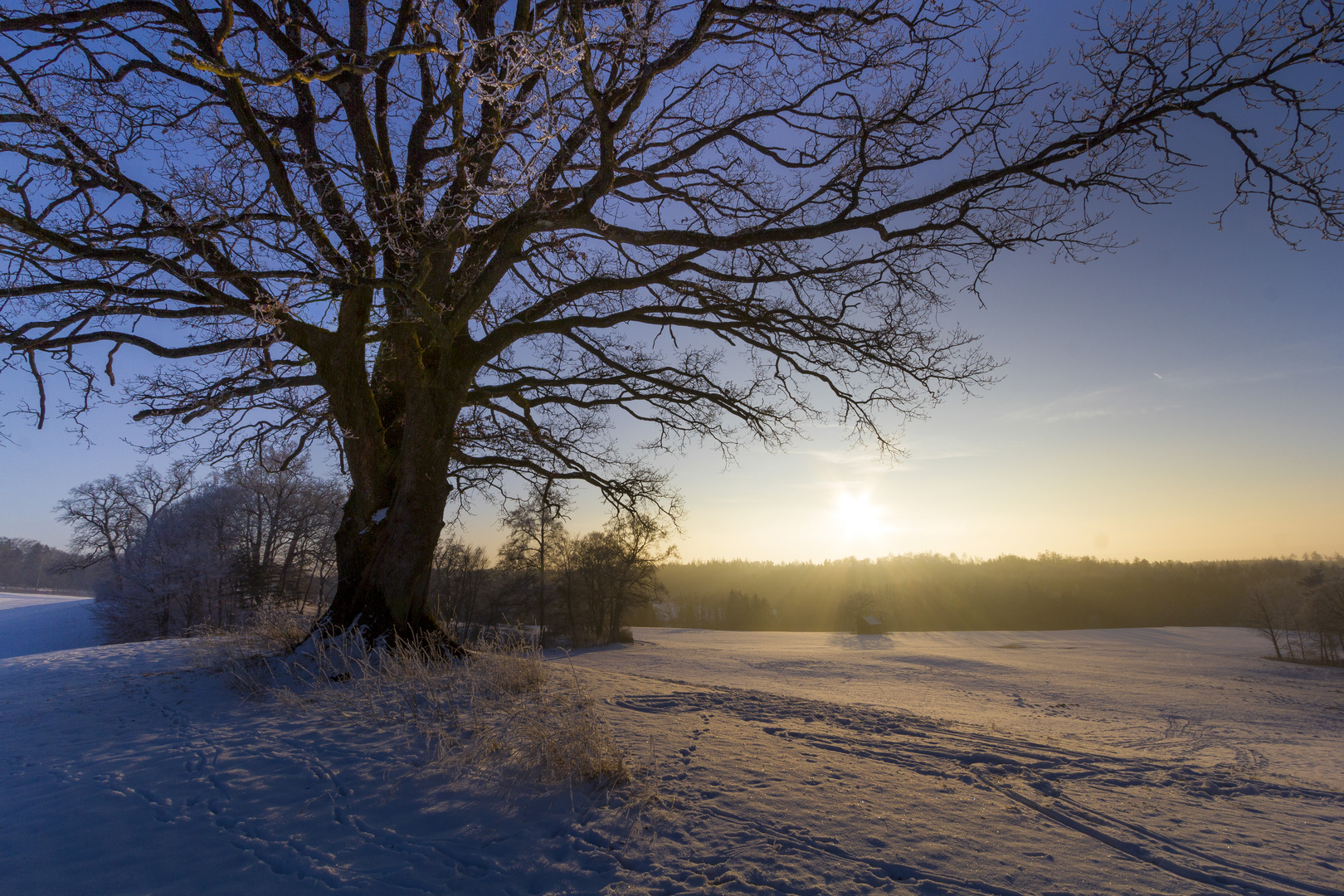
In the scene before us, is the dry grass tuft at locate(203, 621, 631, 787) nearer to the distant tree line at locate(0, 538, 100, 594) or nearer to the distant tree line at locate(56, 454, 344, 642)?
the distant tree line at locate(56, 454, 344, 642)

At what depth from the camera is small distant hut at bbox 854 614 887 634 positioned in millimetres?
52625

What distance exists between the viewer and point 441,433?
772 centimetres

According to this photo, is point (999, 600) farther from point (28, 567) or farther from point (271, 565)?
point (28, 567)

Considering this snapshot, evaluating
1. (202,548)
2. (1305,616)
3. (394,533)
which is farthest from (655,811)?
(1305,616)

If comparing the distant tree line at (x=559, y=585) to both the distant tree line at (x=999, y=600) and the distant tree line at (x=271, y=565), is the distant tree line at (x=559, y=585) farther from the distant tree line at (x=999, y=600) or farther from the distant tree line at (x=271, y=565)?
the distant tree line at (x=999, y=600)

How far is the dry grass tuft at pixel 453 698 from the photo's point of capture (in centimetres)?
374

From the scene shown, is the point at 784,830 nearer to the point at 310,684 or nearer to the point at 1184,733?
the point at 310,684

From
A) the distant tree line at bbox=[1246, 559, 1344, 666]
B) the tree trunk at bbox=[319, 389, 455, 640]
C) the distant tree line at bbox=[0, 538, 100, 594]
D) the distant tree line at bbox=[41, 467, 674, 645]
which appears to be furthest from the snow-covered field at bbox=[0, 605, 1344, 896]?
the distant tree line at bbox=[0, 538, 100, 594]

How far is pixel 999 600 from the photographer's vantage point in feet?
240

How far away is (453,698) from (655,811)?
2.72 meters

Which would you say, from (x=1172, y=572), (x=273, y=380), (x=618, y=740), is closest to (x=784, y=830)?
(x=618, y=740)

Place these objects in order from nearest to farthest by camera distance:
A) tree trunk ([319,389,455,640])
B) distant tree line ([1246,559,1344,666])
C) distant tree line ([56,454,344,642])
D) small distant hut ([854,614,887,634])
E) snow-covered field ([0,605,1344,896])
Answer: snow-covered field ([0,605,1344,896])
tree trunk ([319,389,455,640])
distant tree line ([56,454,344,642])
distant tree line ([1246,559,1344,666])
small distant hut ([854,614,887,634])

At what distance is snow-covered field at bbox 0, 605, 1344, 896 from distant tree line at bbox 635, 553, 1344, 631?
180ft

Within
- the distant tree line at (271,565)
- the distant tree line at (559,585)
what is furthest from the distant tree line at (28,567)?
the distant tree line at (559,585)
